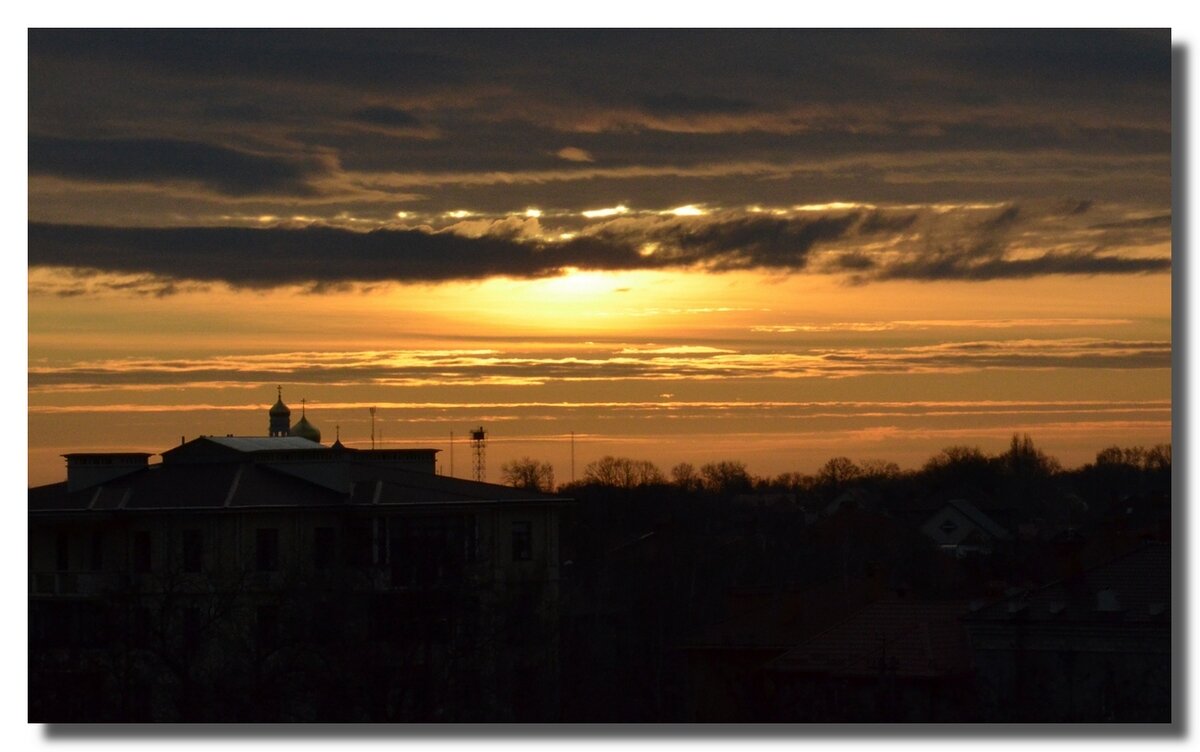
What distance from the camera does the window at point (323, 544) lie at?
2070 cm

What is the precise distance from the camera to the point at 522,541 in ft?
74.3

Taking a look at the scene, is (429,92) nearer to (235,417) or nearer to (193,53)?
(193,53)

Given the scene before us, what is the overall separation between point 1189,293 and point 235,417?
11062 mm

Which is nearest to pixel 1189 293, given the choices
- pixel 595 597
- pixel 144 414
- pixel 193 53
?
pixel 193 53

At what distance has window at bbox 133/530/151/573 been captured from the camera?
20.9 m

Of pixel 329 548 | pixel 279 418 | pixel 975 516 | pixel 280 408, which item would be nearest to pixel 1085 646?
pixel 329 548

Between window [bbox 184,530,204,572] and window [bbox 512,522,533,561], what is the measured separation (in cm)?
357

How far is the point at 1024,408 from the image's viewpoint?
17500 mm

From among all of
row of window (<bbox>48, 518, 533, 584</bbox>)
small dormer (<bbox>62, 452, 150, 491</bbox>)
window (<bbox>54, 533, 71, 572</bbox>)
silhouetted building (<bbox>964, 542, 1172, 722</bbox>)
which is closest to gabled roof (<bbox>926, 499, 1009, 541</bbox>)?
row of window (<bbox>48, 518, 533, 584</bbox>)

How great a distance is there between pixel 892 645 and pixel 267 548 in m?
7.05

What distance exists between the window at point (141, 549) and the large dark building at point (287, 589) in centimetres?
2

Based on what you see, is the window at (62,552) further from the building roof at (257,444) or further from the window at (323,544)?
the window at (323,544)

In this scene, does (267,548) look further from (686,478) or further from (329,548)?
(686,478)

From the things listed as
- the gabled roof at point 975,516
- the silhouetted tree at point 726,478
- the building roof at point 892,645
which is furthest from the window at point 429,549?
the gabled roof at point 975,516
